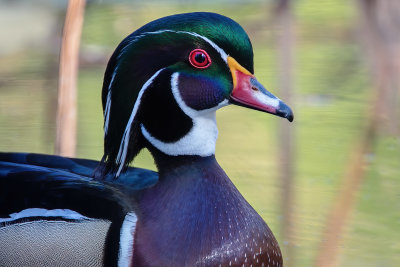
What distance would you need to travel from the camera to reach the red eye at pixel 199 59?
2.41 m

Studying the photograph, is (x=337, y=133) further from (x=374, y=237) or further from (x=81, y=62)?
(x=81, y=62)

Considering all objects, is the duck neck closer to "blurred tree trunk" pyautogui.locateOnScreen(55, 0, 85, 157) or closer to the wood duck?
the wood duck

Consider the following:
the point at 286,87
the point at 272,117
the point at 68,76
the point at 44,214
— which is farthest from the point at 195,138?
the point at 272,117

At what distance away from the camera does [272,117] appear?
4773 millimetres

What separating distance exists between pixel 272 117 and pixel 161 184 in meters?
2.32

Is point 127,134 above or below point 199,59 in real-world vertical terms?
below

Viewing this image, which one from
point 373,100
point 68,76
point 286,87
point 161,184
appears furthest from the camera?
point 373,100

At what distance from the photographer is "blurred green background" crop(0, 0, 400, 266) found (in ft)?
11.2

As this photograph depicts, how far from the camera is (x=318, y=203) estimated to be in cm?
358

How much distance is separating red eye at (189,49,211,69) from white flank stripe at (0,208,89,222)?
1.83ft

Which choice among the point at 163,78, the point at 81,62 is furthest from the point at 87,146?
the point at 163,78

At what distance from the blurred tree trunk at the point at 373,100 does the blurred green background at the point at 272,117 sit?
0.04m

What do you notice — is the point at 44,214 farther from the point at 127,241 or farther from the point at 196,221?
the point at 196,221

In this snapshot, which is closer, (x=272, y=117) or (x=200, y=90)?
(x=200, y=90)
